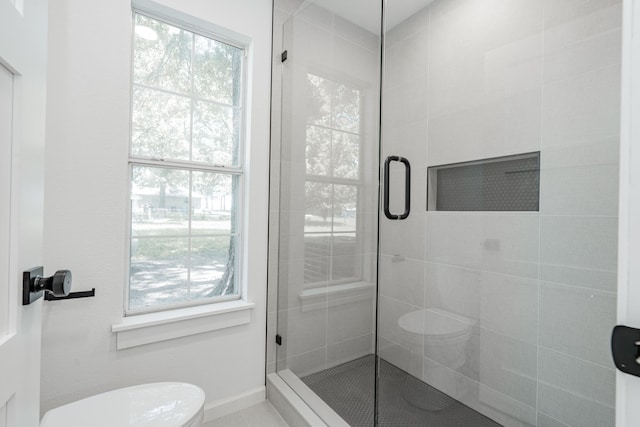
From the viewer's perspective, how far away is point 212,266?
5.98 feet

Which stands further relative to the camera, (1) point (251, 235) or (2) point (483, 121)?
(1) point (251, 235)

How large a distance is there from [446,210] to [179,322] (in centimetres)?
161

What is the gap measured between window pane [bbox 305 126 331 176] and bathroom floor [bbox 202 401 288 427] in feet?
4.86

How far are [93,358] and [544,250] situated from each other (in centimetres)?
216

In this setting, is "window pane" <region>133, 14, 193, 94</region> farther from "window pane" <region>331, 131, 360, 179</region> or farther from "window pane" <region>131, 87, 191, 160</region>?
"window pane" <region>331, 131, 360, 179</region>

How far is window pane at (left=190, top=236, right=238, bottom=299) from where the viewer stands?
1760 mm

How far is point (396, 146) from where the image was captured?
1691mm

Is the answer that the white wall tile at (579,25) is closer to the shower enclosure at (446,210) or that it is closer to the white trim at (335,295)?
the shower enclosure at (446,210)

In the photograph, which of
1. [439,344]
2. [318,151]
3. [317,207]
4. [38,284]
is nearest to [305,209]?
[317,207]

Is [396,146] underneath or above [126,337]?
above

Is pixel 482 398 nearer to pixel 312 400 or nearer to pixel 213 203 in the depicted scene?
pixel 312 400

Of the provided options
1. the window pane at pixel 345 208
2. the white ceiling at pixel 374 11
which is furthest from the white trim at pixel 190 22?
the window pane at pixel 345 208

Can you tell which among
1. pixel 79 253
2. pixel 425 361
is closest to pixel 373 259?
pixel 425 361

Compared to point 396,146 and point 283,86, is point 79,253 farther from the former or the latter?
point 396,146
